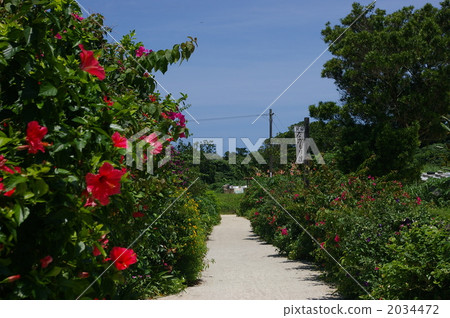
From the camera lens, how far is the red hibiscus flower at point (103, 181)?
2389 millimetres

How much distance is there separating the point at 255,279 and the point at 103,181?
20.8ft

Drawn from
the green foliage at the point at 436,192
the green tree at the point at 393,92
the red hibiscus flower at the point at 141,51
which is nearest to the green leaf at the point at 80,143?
the red hibiscus flower at the point at 141,51

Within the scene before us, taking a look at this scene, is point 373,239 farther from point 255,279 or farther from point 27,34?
point 27,34

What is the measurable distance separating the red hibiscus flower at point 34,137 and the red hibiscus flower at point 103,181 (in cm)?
26

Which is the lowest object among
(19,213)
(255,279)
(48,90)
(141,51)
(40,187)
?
(255,279)

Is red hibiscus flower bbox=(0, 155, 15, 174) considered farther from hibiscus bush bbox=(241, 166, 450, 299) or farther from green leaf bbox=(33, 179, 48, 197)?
hibiscus bush bbox=(241, 166, 450, 299)

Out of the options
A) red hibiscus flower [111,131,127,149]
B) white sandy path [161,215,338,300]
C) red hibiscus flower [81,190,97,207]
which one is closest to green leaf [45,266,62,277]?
red hibiscus flower [81,190,97,207]

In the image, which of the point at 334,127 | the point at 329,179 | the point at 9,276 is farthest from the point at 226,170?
the point at 9,276

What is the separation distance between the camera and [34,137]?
2.30 m

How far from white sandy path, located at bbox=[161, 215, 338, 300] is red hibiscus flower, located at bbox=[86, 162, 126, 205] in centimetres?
469

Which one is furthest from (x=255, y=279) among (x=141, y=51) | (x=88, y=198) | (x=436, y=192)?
(x=436, y=192)

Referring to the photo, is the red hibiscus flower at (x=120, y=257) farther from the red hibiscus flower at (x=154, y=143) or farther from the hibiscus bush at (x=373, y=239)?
the hibiscus bush at (x=373, y=239)

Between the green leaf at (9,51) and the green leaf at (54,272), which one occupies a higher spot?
the green leaf at (9,51)

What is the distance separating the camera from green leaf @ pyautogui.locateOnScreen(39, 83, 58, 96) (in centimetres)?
234
